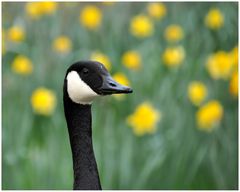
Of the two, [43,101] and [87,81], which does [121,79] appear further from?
[87,81]

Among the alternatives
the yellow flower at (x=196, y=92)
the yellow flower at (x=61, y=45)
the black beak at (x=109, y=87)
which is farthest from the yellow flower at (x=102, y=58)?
the black beak at (x=109, y=87)

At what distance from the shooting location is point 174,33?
2934 millimetres

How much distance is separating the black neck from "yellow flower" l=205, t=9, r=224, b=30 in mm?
1441

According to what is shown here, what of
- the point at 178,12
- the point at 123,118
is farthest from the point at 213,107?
the point at 178,12

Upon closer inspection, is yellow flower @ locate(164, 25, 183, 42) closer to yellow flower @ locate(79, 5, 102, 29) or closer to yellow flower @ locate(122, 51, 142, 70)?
yellow flower @ locate(122, 51, 142, 70)

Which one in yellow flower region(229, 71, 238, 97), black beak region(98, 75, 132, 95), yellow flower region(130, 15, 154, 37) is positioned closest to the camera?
black beak region(98, 75, 132, 95)

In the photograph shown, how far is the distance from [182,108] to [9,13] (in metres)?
0.99

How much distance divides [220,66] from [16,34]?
0.90m

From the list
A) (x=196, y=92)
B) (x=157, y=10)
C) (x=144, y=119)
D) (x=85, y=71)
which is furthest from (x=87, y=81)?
(x=157, y=10)

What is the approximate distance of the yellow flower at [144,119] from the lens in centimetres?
270

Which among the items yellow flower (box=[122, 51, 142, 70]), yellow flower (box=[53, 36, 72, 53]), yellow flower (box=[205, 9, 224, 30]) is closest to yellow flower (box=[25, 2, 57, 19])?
yellow flower (box=[53, 36, 72, 53])

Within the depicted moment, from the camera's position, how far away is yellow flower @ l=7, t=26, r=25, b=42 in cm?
288

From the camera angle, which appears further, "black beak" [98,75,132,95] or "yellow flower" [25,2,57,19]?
"yellow flower" [25,2,57,19]

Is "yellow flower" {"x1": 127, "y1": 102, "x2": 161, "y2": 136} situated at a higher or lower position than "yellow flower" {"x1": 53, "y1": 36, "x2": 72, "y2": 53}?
lower
